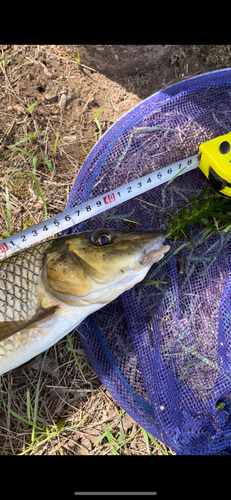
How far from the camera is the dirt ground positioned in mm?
2510

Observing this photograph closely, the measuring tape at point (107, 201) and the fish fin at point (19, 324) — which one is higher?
the measuring tape at point (107, 201)

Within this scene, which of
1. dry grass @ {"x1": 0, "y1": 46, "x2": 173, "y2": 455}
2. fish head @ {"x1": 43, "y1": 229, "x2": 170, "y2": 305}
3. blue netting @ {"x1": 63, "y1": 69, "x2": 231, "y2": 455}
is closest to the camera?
fish head @ {"x1": 43, "y1": 229, "x2": 170, "y2": 305}

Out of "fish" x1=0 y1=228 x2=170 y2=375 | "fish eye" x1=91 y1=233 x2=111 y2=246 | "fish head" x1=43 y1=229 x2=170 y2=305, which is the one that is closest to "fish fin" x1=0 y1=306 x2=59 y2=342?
"fish" x1=0 y1=228 x2=170 y2=375

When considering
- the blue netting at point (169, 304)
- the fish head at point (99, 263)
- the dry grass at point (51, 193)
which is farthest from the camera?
the dry grass at point (51, 193)

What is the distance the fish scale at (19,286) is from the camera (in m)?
2.01

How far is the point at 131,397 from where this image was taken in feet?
7.86

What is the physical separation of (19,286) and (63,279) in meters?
0.25

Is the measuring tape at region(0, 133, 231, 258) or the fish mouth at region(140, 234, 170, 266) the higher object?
the measuring tape at region(0, 133, 231, 258)

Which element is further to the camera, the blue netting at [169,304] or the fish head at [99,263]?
the blue netting at [169,304]

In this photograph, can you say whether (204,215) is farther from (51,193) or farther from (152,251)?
(51,193)

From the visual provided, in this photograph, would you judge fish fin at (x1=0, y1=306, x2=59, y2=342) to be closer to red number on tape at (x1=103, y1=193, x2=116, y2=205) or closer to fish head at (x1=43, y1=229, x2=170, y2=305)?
fish head at (x1=43, y1=229, x2=170, y2=305)

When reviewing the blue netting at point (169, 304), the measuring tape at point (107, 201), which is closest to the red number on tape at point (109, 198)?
the measuring tape at point (107, 201)

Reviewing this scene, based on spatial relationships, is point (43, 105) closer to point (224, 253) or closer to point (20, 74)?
point (20, 74)

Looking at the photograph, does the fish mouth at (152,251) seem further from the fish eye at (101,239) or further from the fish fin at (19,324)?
the fish fin at (19,324)
